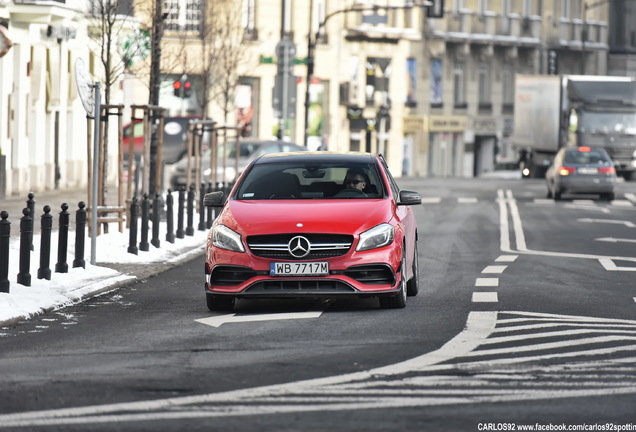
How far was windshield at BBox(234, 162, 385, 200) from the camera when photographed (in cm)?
1577

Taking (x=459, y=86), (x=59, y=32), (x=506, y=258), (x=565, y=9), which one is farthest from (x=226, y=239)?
(x=565, y=9)

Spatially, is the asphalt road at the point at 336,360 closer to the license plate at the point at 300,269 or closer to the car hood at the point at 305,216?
the license plate at the point at 300,269

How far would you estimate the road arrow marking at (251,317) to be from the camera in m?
14.2

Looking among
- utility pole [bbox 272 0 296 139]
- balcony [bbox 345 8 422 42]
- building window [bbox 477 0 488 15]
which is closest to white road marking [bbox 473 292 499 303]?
utility pole [bbox 272 0 296 139]

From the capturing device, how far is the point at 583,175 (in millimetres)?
45469

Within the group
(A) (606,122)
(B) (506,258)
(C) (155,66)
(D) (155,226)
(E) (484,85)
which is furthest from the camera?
(E) (484,85)

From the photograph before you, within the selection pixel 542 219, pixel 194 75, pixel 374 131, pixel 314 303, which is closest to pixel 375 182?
pixel 314 303

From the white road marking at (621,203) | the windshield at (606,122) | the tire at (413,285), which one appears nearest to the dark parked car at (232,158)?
the white road marking at (621,203)

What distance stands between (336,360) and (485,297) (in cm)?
565

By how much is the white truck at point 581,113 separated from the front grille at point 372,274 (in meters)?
43.4

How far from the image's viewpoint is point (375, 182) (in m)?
16.1

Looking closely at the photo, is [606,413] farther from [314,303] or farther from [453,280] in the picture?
[453,280]

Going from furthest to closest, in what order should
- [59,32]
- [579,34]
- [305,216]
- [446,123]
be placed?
[579,34] < [446,123] < [59,32] < [305,216]

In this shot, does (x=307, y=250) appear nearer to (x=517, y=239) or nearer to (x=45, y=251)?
(x=45, y=251)
